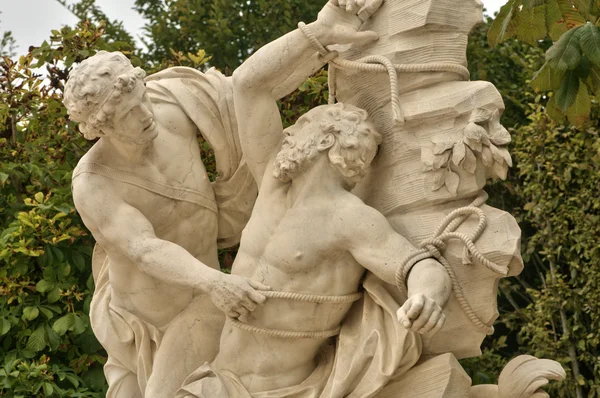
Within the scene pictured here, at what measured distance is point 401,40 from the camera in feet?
18.5

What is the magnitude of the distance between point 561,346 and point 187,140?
3.84 m

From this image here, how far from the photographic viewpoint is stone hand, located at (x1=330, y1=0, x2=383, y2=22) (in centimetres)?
554

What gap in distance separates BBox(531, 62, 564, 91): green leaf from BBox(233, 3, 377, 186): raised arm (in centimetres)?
76

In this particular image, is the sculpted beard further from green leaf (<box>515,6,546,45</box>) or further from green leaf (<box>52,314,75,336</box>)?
green leaf (<box>52,314,75,336</box>)

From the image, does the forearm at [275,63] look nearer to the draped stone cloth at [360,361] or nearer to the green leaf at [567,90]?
the draped stone cloth at [360,361]

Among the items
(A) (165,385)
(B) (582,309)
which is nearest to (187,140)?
(A) (165,385)

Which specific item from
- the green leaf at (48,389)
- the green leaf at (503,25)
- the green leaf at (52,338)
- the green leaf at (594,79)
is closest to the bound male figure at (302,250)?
the green leaf at (503,25)

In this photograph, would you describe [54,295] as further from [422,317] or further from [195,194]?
[422,317]

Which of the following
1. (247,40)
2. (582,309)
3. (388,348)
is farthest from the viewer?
(247,40)

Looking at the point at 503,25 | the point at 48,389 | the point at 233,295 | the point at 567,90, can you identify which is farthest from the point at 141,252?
the point at 48,389

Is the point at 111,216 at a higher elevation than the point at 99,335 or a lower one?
higher

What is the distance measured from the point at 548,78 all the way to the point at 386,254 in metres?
1.13

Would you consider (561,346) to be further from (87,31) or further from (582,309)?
(87,31)

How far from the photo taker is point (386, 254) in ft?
A: 17.6
